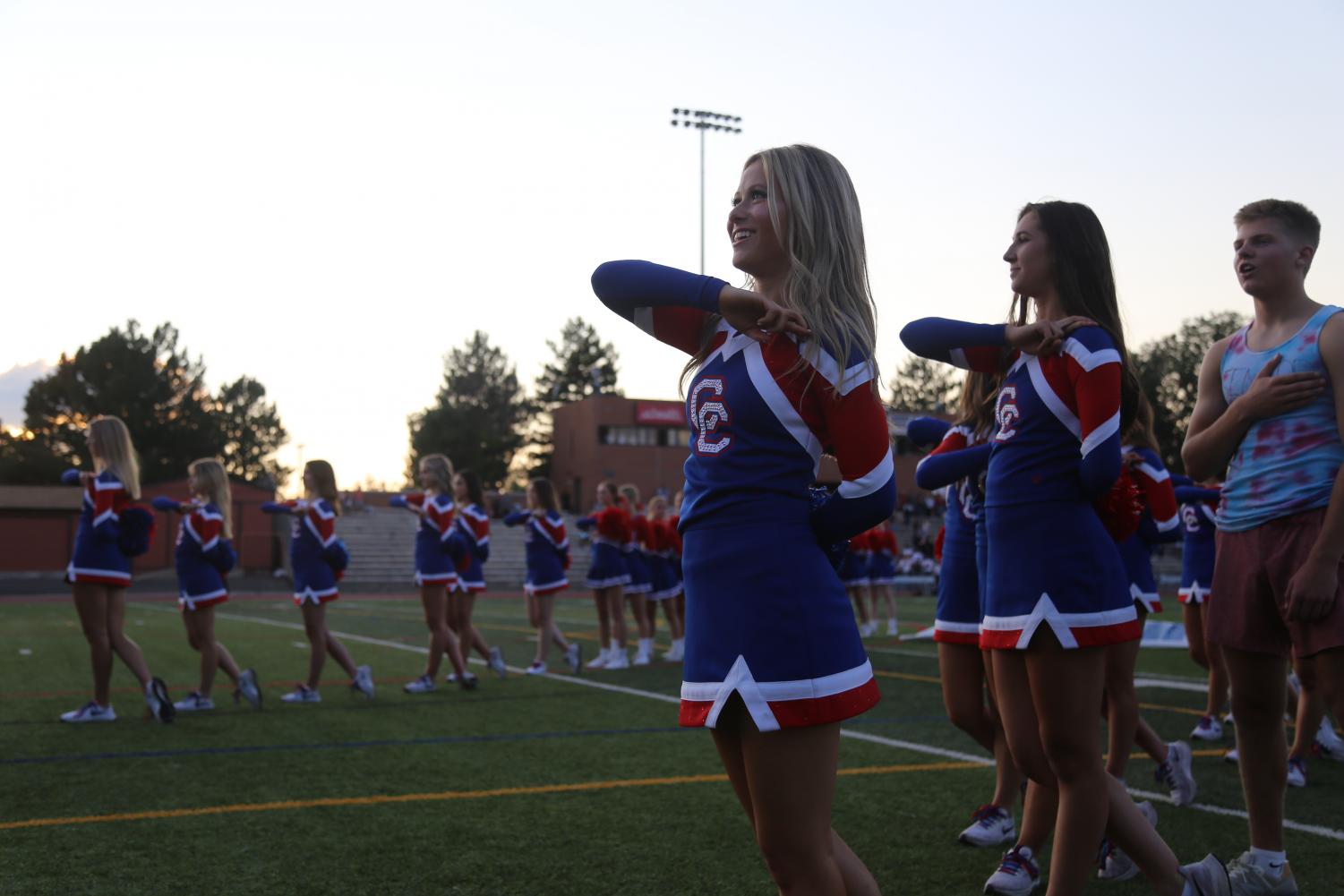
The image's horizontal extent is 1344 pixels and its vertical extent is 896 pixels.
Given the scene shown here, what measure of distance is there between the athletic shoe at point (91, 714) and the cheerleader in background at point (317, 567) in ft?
4.89

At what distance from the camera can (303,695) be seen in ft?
31.5

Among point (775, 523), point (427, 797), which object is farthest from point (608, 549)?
point (775, 523)

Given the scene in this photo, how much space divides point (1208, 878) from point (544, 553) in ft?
30.1

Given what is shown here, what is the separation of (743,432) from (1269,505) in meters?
2.12

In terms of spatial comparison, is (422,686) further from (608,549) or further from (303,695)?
(608,549)

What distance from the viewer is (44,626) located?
18.6 meters

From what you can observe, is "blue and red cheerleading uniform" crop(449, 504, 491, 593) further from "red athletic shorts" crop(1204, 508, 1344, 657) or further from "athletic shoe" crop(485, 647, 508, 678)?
"red athletic shorts" crop(1204, 508, 1344, 657)

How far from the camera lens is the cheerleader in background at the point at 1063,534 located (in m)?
3.22

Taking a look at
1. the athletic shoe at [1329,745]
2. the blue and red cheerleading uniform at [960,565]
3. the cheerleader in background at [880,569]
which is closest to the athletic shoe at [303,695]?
the blue and red cheerleading uniform at [960,565]

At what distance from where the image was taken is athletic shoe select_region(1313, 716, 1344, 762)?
6727mm

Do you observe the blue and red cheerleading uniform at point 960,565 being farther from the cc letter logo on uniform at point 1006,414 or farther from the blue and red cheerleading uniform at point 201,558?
the blue and red cheerleading uniform at point 201,558

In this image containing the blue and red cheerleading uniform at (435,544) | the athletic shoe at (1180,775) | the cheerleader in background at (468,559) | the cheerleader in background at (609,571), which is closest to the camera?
the athletic shoe at (1180,775)

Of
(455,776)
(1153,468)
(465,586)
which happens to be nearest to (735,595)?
(1153,468)

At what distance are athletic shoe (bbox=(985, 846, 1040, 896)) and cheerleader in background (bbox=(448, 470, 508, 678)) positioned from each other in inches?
284
